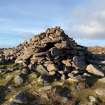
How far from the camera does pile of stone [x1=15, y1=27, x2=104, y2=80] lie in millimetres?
37844

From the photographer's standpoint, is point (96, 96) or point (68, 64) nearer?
point (96, 96)

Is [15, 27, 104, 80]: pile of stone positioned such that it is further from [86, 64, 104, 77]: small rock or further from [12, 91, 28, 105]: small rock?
[12, 91, 28, 105]: small rock

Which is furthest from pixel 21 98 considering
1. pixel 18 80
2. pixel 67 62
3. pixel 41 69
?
pixel 67 62

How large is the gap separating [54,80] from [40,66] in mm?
3348

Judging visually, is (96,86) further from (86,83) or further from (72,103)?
(72,103)

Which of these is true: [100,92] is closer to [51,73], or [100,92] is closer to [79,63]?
[51,73]

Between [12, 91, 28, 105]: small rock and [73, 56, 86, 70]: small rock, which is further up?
[73, 56, 86, 70]: small rock

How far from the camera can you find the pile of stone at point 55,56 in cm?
3784

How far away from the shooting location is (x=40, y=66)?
38.8 metres

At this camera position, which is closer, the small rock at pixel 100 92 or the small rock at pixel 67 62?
the small rock at pixel 100 92

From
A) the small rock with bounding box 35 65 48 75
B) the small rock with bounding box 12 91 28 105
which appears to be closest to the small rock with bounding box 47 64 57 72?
the small rock with bounding box 35 65 48 75

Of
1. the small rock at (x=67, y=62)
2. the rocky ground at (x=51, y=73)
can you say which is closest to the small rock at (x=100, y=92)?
the rocky ground at (x=51, y=73)

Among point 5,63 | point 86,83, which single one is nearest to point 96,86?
point 86,83

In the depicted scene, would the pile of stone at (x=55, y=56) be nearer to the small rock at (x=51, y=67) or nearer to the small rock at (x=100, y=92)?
the small rock at (x=51, y=67)
